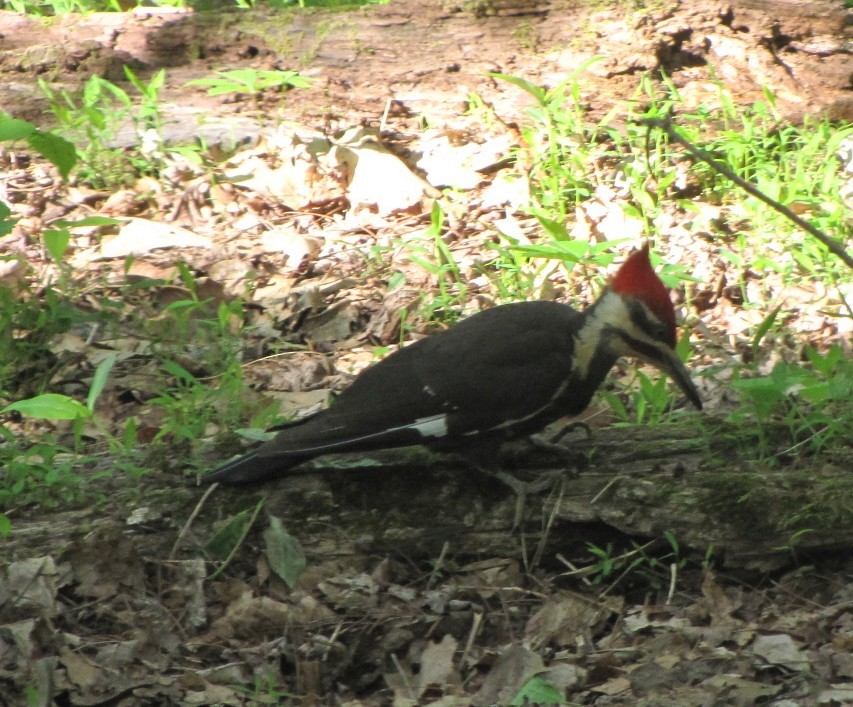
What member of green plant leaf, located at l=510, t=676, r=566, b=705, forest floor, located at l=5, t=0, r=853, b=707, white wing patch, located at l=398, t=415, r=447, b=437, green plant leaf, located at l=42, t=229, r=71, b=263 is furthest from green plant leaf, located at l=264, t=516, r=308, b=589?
green plant leaf, located at l=42, t=229, r=71, b=263

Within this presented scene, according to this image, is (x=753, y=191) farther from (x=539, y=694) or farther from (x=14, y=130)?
(x=14, y=130)

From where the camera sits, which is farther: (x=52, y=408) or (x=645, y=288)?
(x=645, y=288)

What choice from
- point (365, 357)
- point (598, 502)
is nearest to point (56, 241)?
point (365, 357)

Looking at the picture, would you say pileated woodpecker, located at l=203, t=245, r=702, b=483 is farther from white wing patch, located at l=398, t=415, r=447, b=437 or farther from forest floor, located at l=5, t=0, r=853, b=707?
forest floor, located at l=5, t=0, r=853, b=707

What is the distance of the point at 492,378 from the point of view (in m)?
3.32

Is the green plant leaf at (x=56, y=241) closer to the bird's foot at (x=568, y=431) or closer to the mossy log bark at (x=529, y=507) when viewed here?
the mossy log bark at (x=529, y=507)

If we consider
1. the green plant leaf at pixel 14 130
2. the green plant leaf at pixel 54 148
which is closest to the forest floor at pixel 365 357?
the green plant leaf at pixel 54 148

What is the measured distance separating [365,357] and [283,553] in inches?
61.4

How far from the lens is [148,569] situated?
3113mm

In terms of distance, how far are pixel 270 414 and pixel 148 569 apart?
0.86 metres

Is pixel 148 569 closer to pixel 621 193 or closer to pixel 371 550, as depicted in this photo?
pixel 371 550

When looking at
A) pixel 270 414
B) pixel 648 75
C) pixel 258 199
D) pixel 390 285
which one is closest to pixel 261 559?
pixel 270 414

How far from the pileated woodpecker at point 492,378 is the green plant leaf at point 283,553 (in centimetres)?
19

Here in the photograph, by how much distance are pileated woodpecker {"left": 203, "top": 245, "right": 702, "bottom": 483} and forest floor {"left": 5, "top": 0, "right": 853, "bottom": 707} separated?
0.18 meters
